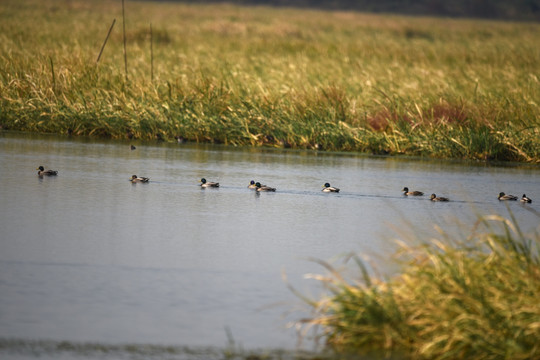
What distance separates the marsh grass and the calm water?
48 cm

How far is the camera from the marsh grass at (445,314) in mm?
7148

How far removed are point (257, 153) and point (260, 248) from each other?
9.61m

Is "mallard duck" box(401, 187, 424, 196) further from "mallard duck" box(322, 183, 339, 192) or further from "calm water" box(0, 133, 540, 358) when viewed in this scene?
"mallard duck" box(322, 183, 339, 192)

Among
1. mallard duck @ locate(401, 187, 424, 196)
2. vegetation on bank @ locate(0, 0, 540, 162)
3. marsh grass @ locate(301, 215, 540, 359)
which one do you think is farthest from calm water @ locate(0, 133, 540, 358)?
vegetation on bank @ locate(0, 0, 540, 162)

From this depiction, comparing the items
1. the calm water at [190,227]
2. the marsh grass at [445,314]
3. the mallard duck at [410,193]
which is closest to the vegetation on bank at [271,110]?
the calm water at [190,227]

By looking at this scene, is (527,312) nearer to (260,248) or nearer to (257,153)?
(260,248)

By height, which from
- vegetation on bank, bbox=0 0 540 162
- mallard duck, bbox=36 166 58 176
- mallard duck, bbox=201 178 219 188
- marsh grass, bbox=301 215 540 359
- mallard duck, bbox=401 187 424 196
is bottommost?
marsh grass, bbox=301 215 540 359

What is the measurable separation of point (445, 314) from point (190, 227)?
559 centimetres

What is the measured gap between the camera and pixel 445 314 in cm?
730

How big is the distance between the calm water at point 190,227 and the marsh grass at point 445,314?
48 centimetres

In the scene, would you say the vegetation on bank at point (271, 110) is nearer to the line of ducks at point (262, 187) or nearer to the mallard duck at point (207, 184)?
the line of ducks at point (262, 187)

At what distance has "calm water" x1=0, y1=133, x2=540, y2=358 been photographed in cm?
816

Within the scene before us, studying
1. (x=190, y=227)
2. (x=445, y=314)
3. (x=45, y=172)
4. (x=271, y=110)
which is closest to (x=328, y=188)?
(x=190, y=227)

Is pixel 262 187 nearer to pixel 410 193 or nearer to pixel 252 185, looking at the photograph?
pixel 252 185
